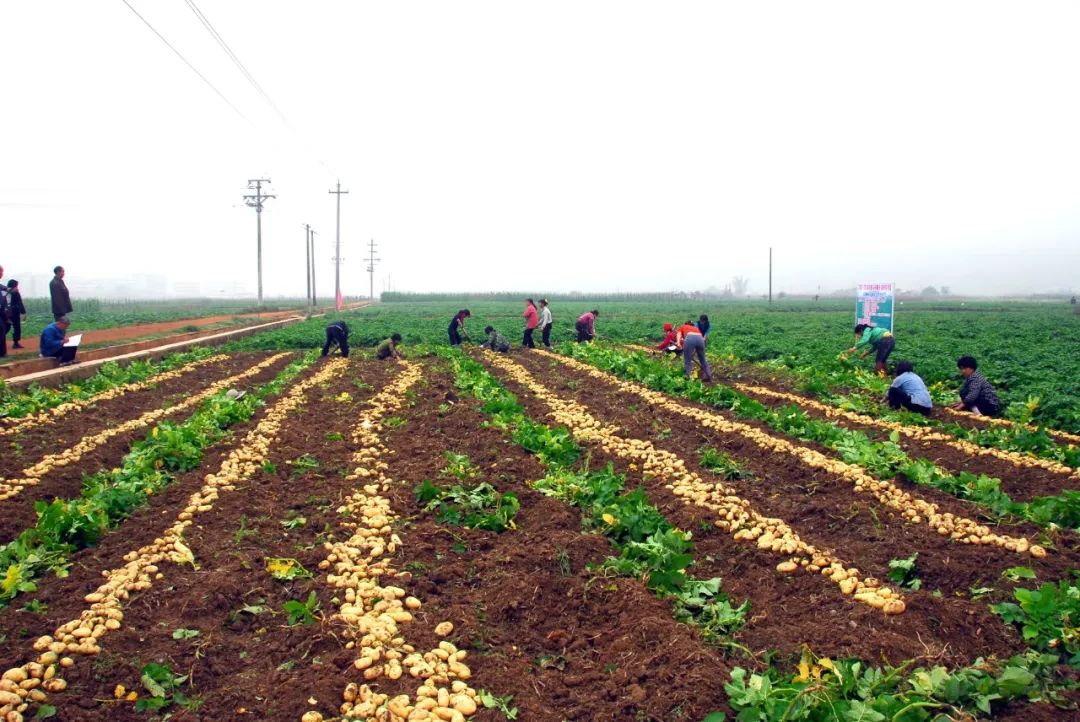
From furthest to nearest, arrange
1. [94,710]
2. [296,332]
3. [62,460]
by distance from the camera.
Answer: [296,332] < [62,460] < [94,710]

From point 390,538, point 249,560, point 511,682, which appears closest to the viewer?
point 511,682

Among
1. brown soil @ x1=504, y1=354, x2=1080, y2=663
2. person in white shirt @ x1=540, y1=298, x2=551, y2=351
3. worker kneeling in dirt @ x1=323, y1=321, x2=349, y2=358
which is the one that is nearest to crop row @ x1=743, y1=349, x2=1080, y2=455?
brown soil @ x1=504, y1=354, x2=1080, y2=663

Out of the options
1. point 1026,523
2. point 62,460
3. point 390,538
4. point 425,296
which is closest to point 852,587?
point 1026,523

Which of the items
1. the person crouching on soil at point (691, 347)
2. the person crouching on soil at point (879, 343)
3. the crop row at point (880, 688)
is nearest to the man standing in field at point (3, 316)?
the person crouching on soil at point (691, 347)

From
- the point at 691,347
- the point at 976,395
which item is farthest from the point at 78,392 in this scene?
the point at 976,395

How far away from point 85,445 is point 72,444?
0.42 meters

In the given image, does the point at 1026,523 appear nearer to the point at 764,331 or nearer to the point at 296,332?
the point at 764,331

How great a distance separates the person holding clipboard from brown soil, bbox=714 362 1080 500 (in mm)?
15410

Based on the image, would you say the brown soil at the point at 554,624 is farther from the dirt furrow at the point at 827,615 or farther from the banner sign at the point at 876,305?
the banner sign at the point at 876,305

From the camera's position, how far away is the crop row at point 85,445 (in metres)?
7.50

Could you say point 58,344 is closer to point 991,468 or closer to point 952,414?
point 991,468

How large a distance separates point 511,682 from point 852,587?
105 inches

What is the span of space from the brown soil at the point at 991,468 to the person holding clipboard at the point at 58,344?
50.6 feet

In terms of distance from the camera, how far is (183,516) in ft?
21.4
